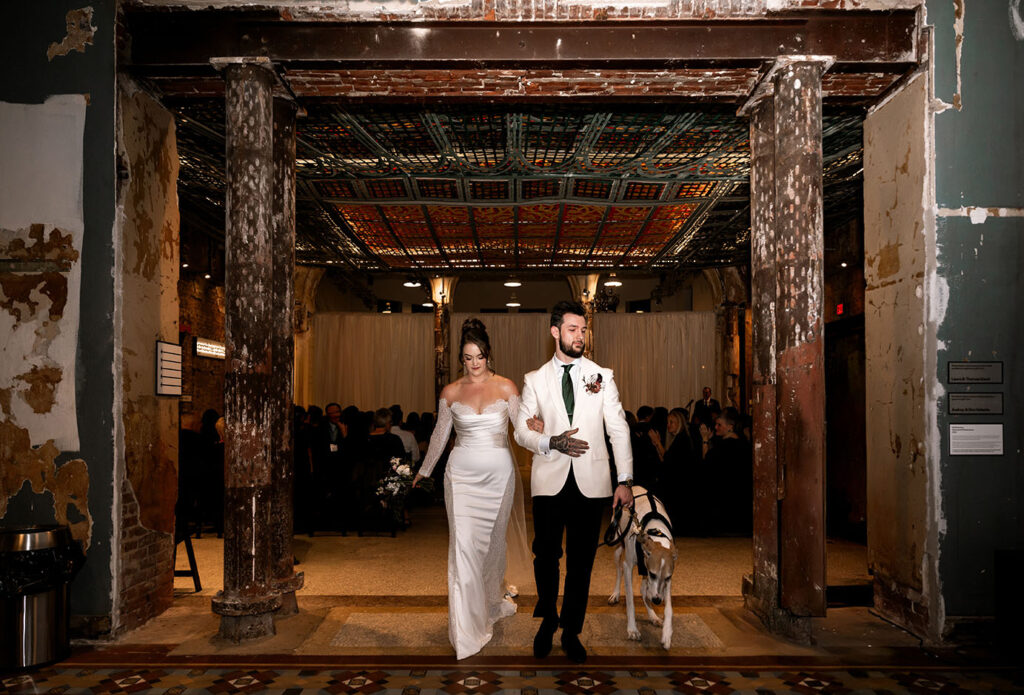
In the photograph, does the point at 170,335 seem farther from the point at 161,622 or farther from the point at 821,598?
the point at 821,598

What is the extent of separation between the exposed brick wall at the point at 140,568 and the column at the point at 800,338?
13.1ft

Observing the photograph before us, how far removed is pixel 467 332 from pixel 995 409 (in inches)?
127

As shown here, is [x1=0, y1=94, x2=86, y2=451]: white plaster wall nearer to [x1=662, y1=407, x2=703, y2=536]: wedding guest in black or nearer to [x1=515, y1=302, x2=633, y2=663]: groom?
[x1=515, y1=302, x2=633, y2=663]: groom

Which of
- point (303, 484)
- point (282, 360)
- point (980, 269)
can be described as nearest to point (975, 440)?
point (980, 269)

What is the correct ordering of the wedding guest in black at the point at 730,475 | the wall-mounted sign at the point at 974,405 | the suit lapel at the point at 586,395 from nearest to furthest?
the suit lapel at the point at 586,395 → the wall-mounted sign at the point at 974,405 → the wedding guest in black at the point at 730,475

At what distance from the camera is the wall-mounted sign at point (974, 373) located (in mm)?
4344

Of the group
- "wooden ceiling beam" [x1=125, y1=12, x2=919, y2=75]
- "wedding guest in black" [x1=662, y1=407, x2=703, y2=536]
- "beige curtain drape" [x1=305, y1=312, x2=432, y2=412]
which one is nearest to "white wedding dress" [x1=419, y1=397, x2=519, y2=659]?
"wooden ceiling beam" [x1=125, y1=12, x2=919, y2=75]

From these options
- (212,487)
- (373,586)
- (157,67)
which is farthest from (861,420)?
(157,67)

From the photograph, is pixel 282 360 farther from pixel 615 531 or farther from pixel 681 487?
pixel 681 487

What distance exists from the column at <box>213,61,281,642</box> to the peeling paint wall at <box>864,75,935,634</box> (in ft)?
12.9

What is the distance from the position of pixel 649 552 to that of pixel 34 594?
338 cm

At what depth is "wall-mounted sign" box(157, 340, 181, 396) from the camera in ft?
16.0

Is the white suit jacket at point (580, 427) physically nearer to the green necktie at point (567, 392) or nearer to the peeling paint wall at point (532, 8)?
the green necktie at point (567, 392)

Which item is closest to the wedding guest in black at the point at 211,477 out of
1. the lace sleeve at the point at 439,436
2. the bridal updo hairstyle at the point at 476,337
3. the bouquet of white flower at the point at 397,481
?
the bouquet of white flower at the point at 397,481
